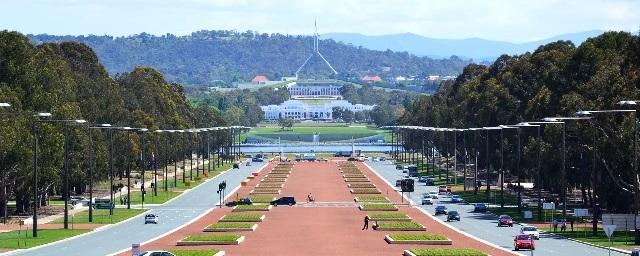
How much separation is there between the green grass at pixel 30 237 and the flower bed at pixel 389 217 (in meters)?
22.3

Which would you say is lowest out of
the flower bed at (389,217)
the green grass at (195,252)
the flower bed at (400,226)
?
the flower bed at (389,217)

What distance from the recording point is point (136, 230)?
109125mm

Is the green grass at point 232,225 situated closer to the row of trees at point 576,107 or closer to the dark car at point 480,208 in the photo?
the row of trees at point 576,107

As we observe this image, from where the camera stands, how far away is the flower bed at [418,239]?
3617 inches

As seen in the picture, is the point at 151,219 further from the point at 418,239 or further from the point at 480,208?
the point at 480,208

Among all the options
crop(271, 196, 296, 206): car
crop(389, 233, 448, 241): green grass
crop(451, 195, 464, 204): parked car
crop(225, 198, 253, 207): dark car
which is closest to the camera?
crop(389, 233, 448, 241): green grass

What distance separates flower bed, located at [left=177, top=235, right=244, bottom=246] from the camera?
9169cm

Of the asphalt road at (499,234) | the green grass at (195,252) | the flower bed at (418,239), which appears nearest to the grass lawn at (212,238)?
the green grass at (195,252)

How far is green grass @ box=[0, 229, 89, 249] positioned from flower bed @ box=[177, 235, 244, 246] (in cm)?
893

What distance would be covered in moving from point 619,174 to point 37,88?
50032 mm

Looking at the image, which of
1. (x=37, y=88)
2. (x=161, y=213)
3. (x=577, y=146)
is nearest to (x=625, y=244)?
(x=577, y=146)

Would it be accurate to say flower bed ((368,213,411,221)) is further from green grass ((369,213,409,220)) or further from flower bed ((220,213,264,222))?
flower bed ((220,213,264,222))

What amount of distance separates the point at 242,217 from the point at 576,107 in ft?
95.8

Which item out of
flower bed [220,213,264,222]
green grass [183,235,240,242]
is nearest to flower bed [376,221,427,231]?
flower bed [220,213,264,222]
